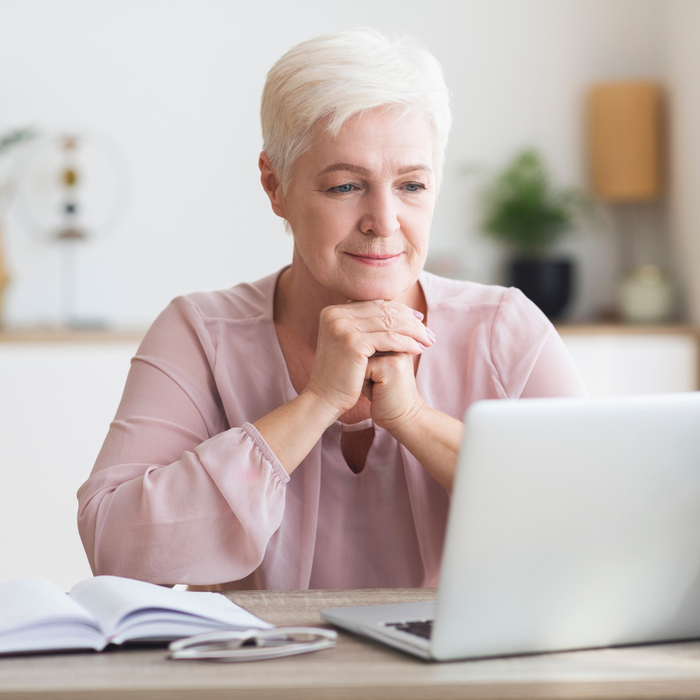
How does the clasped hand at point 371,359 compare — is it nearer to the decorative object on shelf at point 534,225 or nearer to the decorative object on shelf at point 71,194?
the decorative object on shelf at point 534,225

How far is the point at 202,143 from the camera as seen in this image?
3.28 metres

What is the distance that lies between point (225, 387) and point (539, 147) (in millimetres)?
2371

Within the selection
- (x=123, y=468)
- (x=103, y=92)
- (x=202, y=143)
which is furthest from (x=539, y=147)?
(x=123, y=468)

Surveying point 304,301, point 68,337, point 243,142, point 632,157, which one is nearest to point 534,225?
point 632,157

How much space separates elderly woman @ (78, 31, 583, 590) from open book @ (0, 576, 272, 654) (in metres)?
0.25

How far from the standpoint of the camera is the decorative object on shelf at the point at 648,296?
10.2ft

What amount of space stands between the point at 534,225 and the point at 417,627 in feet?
8.56

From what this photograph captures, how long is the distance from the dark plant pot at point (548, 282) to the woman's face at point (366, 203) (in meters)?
1.97

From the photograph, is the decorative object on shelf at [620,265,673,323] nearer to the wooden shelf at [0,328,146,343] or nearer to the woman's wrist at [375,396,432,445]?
the wooden shelf at [0,328,146,343]

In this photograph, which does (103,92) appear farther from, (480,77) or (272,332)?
(272,332)

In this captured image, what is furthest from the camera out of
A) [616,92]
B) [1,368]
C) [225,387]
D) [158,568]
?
[616,92]

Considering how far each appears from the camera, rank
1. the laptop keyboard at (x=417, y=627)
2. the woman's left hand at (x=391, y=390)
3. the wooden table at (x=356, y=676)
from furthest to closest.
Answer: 1. the woman's left hand at (x=391, y=390)
2. the laptop keyboard at (x=417, y=627)
3. the wooden table at (x=356, y=676)

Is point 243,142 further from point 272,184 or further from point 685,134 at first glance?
point 272,184

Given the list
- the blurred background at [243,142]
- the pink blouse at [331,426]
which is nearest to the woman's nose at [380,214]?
the pink blouse at [331,426]
